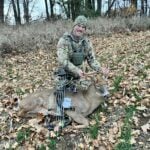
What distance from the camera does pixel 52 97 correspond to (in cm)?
711

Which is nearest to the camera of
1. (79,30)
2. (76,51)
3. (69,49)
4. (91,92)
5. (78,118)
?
(78,118)

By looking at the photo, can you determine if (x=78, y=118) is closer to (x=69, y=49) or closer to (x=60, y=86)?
(x=60, y=86)

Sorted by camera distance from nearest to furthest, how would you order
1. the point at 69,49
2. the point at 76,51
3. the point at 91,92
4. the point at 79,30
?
1. the point at 79,30
2. the point at 69,49
3. the point at 76,51
4. the point at 91,92

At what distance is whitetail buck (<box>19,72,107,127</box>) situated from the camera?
6.91 meters

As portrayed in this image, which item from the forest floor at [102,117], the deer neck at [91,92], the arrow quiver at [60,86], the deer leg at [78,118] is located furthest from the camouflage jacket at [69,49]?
the forest floor at [102,117]

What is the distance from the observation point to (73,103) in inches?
277

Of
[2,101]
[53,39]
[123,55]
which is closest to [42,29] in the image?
[53,39]

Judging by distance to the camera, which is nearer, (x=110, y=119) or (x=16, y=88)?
(x=110, y=119)

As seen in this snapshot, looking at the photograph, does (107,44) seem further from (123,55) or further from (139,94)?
(139,94)

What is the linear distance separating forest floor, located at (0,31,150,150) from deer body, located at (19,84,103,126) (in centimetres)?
15

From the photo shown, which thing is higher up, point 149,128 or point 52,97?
point 52,97

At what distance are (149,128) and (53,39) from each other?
10.4m

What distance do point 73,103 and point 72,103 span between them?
2 centimetres

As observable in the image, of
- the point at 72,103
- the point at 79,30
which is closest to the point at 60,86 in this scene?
the point at 72,103
